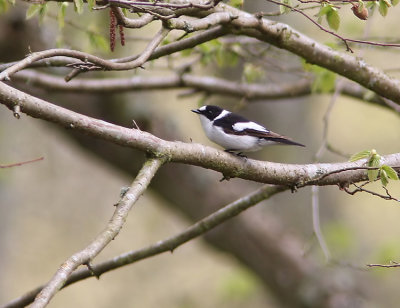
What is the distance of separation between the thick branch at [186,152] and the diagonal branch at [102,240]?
0.37 ft

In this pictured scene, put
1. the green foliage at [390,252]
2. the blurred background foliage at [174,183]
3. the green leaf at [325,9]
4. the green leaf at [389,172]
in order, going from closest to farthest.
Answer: the green leaf at [389,172] < the green leaf at [325,9] < the blurred background foliage at [174,183] < the green foliage at [390,252]

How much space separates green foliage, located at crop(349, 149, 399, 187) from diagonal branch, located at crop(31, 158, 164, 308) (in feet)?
3.63

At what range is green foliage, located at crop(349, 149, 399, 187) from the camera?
3.14 meters

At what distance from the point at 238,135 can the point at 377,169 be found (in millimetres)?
1207

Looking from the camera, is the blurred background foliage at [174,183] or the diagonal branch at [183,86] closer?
the diagonal branch at [183,86]

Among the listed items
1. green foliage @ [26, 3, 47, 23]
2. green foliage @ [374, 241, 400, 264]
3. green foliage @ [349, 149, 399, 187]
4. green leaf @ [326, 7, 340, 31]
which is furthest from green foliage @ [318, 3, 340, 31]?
green foliage @ [374, 241, 400, 264]

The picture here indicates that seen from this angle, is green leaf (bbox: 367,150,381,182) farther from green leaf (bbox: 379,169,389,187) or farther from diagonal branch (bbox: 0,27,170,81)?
diagonal branch (bbox: 0,27,170,81)

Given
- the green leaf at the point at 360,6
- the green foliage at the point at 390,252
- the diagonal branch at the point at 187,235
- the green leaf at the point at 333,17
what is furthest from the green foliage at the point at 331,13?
the green foliage at the point at 390,252

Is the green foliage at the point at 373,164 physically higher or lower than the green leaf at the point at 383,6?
lower

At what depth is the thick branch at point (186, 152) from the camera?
111 inches

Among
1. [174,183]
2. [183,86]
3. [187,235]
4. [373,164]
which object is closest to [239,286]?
[174,183]

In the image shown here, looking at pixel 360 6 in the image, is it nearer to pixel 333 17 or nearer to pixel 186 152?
pixel 333 17

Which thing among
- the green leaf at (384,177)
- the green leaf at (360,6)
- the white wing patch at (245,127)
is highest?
the green leaf at (360,6)

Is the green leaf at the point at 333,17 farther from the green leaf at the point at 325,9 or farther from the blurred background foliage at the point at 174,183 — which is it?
the blurred background foliage at the point at 174,183
